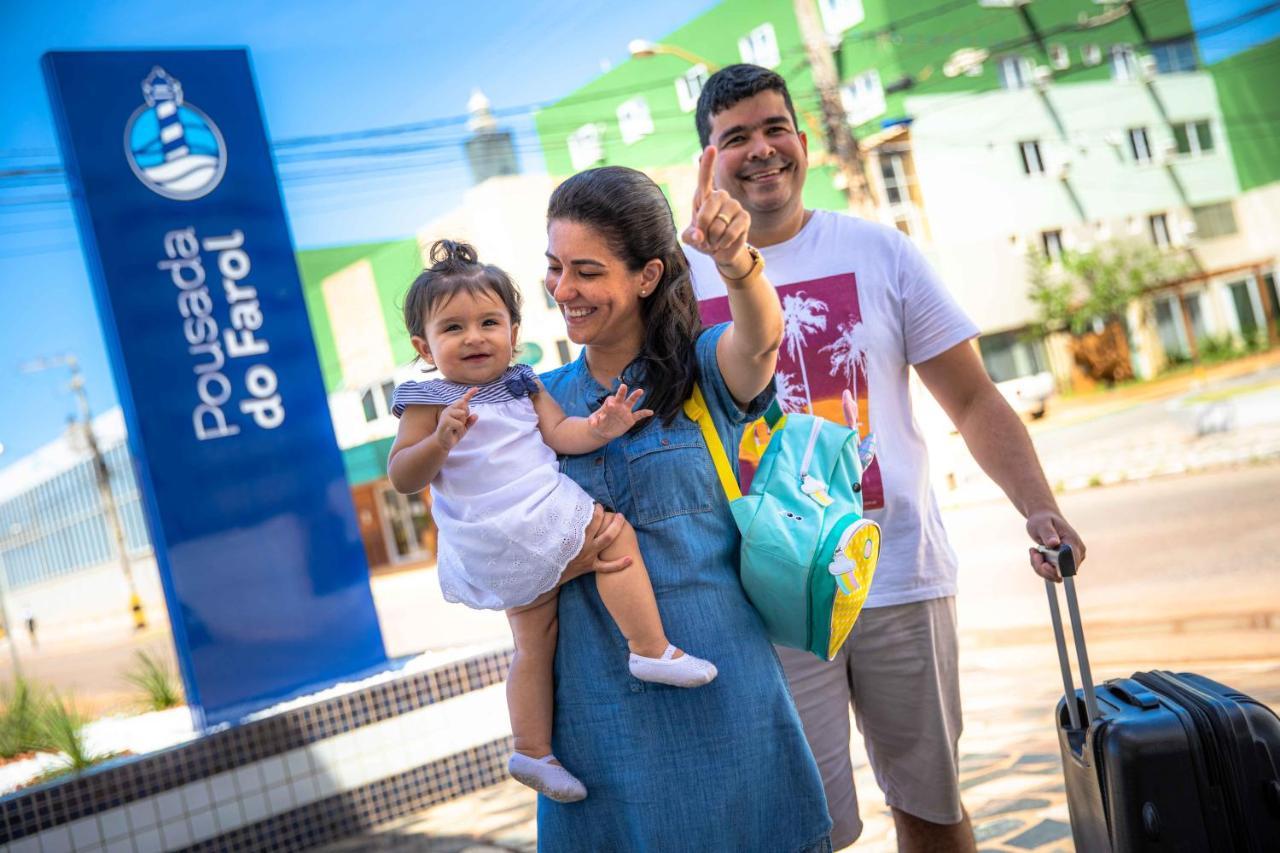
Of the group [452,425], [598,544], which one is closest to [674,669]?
[598,544]

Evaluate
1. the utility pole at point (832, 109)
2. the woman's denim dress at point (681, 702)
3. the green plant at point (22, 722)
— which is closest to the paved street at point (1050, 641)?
the green plant at point (22, 722)

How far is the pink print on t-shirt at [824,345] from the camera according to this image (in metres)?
2.26

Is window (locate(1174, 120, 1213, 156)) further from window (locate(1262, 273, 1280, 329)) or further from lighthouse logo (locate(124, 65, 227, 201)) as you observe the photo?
lighthouse logo (locate(124, 65, 227, 201))

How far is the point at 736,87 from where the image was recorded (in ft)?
7.36

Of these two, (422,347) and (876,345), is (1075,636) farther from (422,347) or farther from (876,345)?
(422,347)

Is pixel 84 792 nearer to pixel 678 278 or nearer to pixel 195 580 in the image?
pixel 195 580

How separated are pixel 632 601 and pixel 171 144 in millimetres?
4429

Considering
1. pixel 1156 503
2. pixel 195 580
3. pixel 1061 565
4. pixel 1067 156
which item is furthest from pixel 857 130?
pixel 1061 565

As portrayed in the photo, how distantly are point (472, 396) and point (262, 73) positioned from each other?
4.90 meters

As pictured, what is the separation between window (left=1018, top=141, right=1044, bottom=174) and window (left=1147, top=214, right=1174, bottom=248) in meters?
3.22

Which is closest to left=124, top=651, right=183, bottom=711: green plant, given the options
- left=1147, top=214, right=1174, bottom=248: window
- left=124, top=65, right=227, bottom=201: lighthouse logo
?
left=124, top=65, right=227, bottom=201: lighthouse logo

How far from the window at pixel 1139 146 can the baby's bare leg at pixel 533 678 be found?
26.5 metres

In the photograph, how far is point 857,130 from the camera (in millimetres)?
21000

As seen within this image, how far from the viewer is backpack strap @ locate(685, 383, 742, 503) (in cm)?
158
